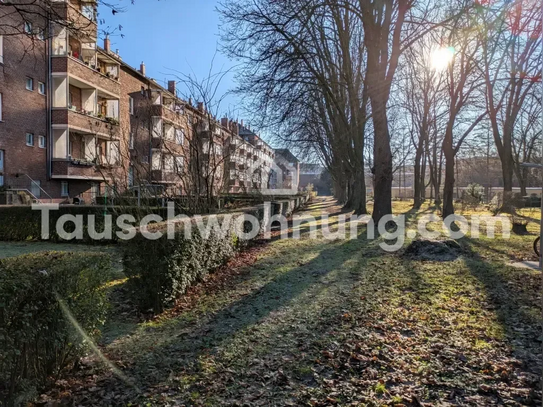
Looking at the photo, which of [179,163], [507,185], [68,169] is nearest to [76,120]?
[68,169]

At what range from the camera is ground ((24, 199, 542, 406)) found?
2951 millimetres

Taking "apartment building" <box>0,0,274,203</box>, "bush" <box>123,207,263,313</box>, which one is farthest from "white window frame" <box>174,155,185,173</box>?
"bush" <box>123,207,263,313</box>

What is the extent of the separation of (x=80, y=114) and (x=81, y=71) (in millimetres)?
2717

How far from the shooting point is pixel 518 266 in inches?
302

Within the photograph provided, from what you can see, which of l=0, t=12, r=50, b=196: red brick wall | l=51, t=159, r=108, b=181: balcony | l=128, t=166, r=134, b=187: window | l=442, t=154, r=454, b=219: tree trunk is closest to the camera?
l=128, t=166, r=134, b=187: window

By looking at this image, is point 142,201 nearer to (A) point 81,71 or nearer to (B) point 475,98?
(A) point 81,71

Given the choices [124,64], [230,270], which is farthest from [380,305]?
[124,64]

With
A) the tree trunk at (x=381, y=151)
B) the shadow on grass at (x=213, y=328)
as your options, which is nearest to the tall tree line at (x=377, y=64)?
the tree trunk at (x=381, y=151)

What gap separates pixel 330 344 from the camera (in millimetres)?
3887

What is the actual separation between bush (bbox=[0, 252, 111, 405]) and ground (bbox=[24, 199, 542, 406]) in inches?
13.8

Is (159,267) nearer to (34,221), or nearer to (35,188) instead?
(34,221)

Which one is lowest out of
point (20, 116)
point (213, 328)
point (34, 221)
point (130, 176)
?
point (213, 328)

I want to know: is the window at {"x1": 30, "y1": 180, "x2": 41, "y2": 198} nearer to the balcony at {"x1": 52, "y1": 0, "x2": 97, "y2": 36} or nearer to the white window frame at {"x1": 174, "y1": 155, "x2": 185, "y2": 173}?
the white window frame at {"x1": 174, "y1": 155, "x2": 185, "y2": 173}

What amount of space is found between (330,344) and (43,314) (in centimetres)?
272
